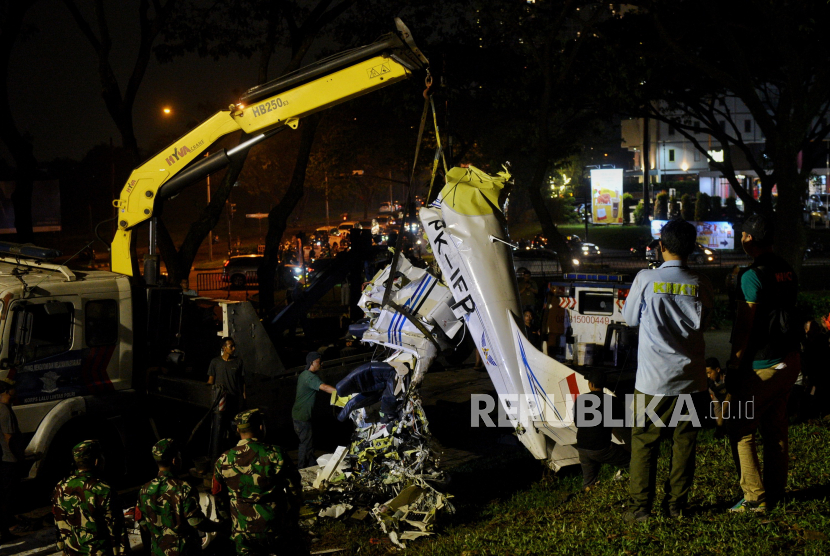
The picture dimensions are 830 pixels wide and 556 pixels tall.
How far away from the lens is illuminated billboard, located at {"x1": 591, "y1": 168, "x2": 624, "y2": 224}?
46281mm

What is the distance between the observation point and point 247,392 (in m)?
10.1

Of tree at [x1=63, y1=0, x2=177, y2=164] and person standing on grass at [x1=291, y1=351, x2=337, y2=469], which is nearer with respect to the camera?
person standing on grass at [x1=291, y1=351, x2=337, y2=469]

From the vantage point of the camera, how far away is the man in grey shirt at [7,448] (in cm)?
761

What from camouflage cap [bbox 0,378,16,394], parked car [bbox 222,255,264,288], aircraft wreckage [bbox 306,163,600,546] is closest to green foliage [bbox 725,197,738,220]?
parked car [bbox 222,255,264,288]

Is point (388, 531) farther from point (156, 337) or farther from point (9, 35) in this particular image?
point (9, 35)

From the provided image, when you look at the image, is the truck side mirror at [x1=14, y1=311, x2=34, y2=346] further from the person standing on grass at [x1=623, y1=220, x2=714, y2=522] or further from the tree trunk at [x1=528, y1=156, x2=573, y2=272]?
the tree trunk at [x1=528, y1=156, x2=573, y2=272]

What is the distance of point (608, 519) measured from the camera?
591cm

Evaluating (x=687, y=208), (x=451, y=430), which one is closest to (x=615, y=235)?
(x=687, y=208)

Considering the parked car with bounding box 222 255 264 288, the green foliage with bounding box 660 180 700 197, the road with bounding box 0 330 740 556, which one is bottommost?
the road with bounding box 0 330 740 556

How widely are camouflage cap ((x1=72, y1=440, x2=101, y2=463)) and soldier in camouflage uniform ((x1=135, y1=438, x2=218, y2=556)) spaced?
0.44m

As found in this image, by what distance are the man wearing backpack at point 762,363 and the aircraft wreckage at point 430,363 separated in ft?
5.04

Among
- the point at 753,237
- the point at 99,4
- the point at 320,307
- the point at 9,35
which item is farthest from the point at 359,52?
the point at 320,307

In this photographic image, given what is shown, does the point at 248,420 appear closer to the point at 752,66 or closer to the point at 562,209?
the point at 752,66

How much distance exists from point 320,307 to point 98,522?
19.8 m
